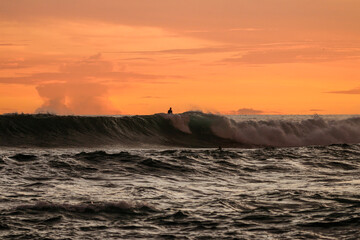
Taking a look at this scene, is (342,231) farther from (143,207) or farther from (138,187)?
(138,187)

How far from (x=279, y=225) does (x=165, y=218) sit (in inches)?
83.2

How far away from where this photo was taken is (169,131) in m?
35.9

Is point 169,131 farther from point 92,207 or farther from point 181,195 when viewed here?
point 92,207

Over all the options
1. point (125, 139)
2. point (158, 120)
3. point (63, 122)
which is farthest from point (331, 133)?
point (63, 122)

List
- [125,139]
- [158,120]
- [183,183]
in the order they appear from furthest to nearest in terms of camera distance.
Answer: [158,120]
[125,139]
[183,183]

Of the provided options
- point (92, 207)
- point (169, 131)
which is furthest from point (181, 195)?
point (169, 131)

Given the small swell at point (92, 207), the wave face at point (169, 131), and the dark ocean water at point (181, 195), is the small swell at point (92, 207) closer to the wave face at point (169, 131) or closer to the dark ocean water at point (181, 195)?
the dark ocean water at point (181, 195)

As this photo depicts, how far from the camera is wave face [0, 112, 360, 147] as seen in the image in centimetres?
3072

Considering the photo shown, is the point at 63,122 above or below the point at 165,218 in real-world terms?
above

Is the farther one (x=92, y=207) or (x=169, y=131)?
(x=169, y=131)

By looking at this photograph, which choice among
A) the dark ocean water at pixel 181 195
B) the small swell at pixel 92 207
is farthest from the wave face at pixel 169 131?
the small swell at pixel 92 207

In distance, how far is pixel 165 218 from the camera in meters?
9.45

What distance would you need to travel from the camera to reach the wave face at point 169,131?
30719 mm

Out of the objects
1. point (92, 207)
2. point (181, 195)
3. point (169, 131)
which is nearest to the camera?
point (92, 207)
